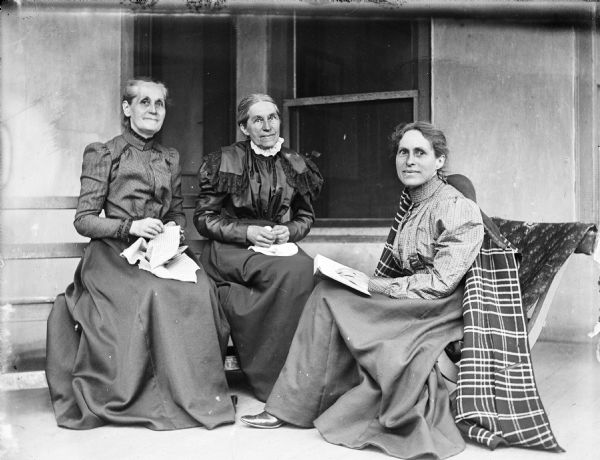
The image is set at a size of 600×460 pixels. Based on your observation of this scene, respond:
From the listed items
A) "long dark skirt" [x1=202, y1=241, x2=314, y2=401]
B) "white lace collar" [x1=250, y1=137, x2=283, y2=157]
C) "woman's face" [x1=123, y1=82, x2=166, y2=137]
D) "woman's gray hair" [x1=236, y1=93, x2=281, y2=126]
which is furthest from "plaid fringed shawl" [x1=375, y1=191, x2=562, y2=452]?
"woman's face" [x1=123, y1=82, x2=166, y2=137]

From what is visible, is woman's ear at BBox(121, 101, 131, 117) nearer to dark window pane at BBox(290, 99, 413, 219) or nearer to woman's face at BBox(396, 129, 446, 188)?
woman's face at BBox(396, 129, 446, 188)

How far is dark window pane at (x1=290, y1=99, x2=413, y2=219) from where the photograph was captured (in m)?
4.74

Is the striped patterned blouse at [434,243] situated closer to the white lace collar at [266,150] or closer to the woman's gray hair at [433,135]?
the woman's gray hair at [433,135]

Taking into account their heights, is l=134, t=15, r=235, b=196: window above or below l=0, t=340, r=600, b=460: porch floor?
above

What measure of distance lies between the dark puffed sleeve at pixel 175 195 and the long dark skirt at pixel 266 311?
1.66ft

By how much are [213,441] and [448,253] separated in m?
1.28

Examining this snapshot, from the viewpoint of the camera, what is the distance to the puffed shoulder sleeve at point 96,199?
313cm

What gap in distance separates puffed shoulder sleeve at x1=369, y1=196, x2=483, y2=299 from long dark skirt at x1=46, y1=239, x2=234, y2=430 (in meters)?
0.90

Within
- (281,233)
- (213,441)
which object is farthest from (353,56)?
(213,441)

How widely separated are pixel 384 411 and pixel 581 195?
2681mm

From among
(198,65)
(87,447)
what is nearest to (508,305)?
(87,447)

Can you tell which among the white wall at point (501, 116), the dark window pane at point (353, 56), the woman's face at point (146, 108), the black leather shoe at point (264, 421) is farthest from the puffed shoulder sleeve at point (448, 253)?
the dark window pane at point (353, 56)

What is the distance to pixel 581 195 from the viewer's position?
14.5 feet

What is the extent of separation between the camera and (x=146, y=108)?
131 inches
